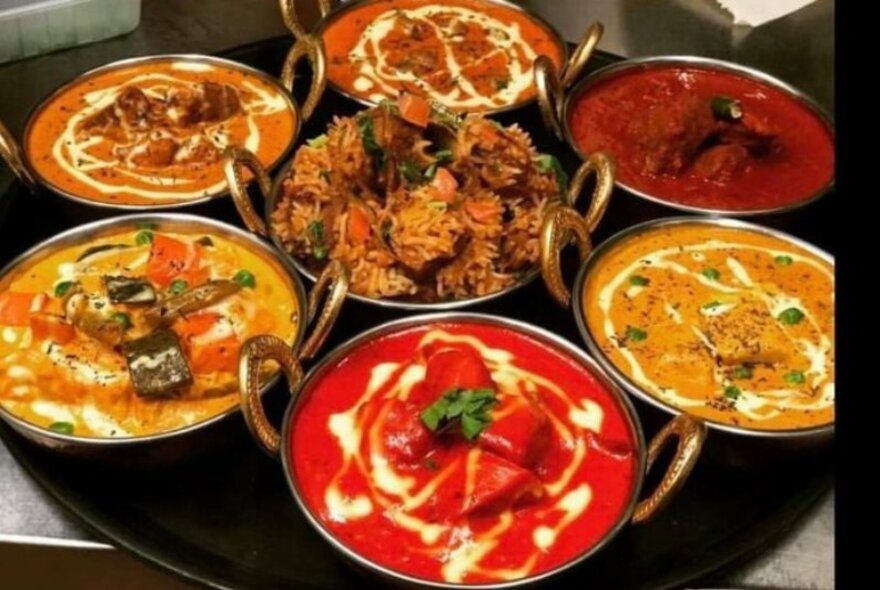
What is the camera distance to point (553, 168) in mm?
2893

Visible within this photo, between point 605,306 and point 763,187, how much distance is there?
82 centimetres

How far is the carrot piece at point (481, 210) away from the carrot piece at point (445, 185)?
0.17ft

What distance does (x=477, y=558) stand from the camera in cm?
196

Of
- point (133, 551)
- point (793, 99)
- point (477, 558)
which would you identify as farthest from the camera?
point (793, 99)

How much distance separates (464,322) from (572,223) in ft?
1.19

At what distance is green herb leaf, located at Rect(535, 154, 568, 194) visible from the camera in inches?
113

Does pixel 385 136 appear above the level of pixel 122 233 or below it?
above

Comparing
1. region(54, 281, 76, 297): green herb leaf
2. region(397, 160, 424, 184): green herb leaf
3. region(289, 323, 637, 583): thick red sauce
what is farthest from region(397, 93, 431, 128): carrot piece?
region(54, 281, 76, 297): green herb leaf

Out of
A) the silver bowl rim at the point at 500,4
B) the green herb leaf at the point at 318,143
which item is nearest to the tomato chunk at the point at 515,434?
the green herb leaf at the point at 318,143

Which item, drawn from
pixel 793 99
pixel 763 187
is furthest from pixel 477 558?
pixel 793 99

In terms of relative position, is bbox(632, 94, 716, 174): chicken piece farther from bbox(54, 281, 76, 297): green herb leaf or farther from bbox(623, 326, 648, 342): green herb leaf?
bbox(54, 281, 76, 297): green herb leaf

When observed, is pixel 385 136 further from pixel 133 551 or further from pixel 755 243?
pixel 133 551

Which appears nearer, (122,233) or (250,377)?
(250,377)

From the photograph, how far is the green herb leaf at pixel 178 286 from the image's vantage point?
2.52 meters
